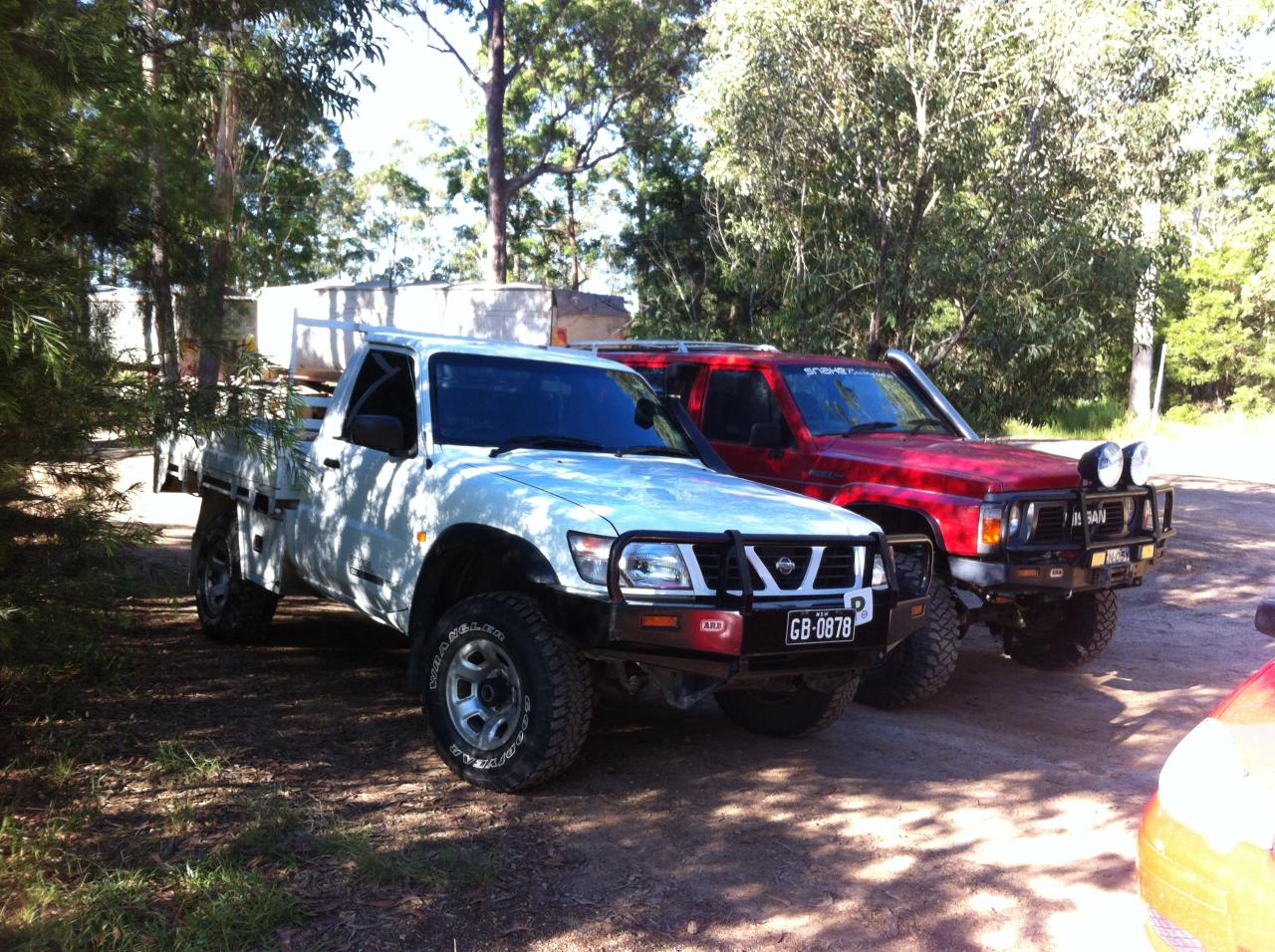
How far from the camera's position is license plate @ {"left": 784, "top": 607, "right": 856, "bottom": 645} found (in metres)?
4.70

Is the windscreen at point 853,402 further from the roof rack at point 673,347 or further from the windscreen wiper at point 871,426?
the roof rack at point 673,347

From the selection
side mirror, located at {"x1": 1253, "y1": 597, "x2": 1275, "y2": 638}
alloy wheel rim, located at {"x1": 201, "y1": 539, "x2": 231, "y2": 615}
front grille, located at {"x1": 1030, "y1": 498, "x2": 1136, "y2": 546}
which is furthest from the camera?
→ alloy wheel rim, located at {"x1": 201, "y1": 539, "x2": 231, "y2": 615}

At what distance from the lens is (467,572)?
5.42 m

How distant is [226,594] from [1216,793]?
572 centimetres

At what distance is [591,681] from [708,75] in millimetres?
11725

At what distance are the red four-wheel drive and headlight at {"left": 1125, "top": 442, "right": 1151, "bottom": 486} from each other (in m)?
0.01

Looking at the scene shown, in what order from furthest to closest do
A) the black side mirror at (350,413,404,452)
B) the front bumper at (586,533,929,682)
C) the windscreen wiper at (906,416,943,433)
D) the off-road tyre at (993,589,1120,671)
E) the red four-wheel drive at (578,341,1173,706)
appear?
1. the windscreen wiper at (906,416,943,433)
2. the off-road tyre at (993,589,1120,671)
3. the red four-wheel drive at (578,341,1173,706)
4. the black side mirror at (350,413,404,452)
5. the front bumper at (586,533,929,682)

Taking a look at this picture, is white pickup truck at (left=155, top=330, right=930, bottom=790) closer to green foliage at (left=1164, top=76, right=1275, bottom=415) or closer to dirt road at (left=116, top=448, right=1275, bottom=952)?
dirt road at (left=116, top=448, right=1275, bottom=952)

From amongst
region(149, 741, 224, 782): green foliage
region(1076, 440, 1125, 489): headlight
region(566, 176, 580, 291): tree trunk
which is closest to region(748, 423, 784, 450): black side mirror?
region(1076, 440, 1125, 489): headlight

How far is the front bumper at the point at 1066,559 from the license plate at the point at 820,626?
185cm

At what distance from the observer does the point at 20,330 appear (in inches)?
145

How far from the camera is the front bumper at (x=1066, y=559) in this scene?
253 inches

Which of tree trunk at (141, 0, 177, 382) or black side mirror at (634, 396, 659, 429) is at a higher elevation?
tree trunk at (141, 0, 177, 382)

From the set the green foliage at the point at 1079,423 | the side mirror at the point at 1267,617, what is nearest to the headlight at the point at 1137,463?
the side mirror at the point at 1267,617
